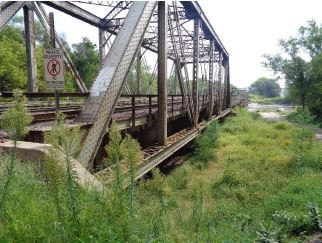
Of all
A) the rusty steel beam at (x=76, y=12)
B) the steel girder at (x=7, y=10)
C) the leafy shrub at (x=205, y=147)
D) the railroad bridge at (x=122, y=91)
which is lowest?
the leafy shrub at (x=205, y=147)

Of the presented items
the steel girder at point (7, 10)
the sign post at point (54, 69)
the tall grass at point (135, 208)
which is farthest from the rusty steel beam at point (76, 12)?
the tall grass at point (135, 208)

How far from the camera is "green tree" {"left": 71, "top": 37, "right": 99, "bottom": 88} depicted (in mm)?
37809

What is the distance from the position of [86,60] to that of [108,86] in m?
35.1

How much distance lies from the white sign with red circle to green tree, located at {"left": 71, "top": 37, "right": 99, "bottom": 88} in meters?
31.8

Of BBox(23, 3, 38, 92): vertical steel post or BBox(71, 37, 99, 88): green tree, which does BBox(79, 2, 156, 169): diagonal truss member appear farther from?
BBox(71, 37, 99, 88): green tree

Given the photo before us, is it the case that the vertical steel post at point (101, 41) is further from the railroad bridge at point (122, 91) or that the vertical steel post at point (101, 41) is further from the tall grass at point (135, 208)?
the tall grass at point (135, 208)

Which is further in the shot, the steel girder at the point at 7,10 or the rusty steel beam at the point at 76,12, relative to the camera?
the rusty steel beam at the point at 76,12

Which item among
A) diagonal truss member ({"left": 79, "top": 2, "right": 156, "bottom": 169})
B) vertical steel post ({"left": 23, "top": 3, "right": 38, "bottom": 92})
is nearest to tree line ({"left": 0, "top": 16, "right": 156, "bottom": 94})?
vertical steel post ({"left": 23, "top": 3, "right": 38, "bottom": 92})

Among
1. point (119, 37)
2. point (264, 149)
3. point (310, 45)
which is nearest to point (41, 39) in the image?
point (310, 45)

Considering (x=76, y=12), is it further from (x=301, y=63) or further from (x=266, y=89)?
(x=266, y=89)

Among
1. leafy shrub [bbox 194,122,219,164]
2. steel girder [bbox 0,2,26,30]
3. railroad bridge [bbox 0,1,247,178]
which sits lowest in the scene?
leafy shrub [bbox 194,122,219,164]

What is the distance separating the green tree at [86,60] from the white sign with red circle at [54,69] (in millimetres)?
31803

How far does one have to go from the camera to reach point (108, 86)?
537cm

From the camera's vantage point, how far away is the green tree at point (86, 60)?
37.8 meters
